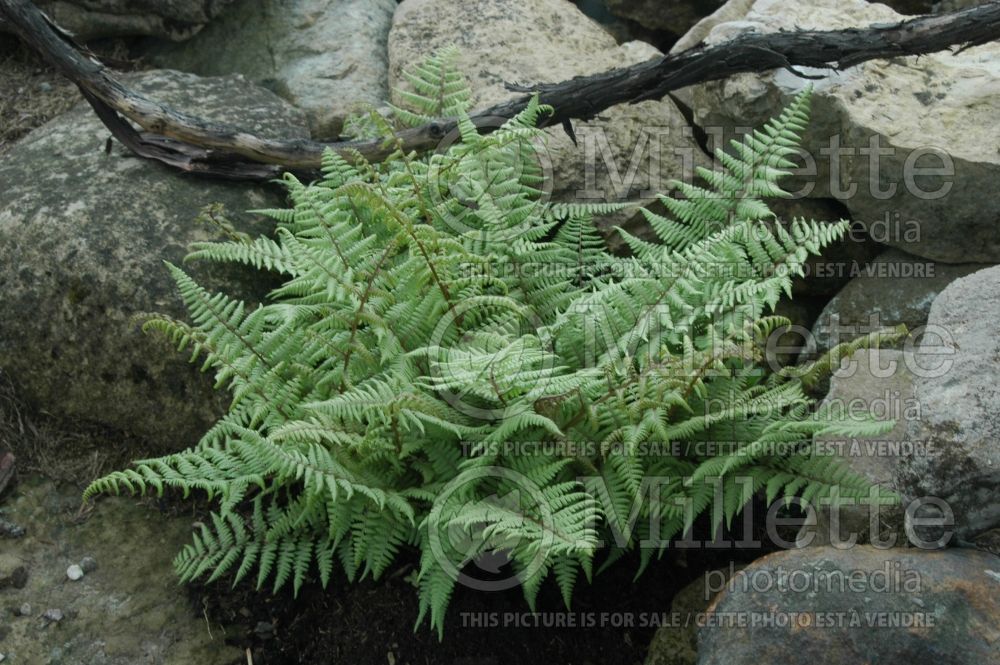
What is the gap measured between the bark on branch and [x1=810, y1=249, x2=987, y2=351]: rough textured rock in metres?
0.88

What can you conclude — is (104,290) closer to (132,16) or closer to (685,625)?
(132,16)

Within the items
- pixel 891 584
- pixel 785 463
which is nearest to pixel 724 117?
pixel 785 463

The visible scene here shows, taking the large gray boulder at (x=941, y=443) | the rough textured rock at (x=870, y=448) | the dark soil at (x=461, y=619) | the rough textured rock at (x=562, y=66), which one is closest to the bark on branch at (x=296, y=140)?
the rough textured rock at (x=562, y=66)

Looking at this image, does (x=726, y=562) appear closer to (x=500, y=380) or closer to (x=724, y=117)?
(x=500, y=380)

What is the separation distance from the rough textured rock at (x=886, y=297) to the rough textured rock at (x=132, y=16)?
11.7 feet

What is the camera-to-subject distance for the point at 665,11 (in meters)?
5.96

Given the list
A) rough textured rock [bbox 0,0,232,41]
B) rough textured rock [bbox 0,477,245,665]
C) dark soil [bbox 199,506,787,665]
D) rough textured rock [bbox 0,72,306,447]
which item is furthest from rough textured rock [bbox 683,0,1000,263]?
rough textured rock [bbox 0,477,245,665]

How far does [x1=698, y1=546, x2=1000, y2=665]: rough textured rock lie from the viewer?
2504mm

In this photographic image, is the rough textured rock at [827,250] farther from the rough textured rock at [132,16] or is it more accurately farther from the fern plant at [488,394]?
the rough textured rock at [132,16]

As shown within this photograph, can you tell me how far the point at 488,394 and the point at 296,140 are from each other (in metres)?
1.96

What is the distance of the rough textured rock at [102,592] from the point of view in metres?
3.43

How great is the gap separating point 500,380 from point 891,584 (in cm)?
123

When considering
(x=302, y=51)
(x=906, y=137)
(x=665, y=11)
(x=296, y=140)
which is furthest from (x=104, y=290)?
(x=665, y=11)

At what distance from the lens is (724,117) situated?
14.8 ft
